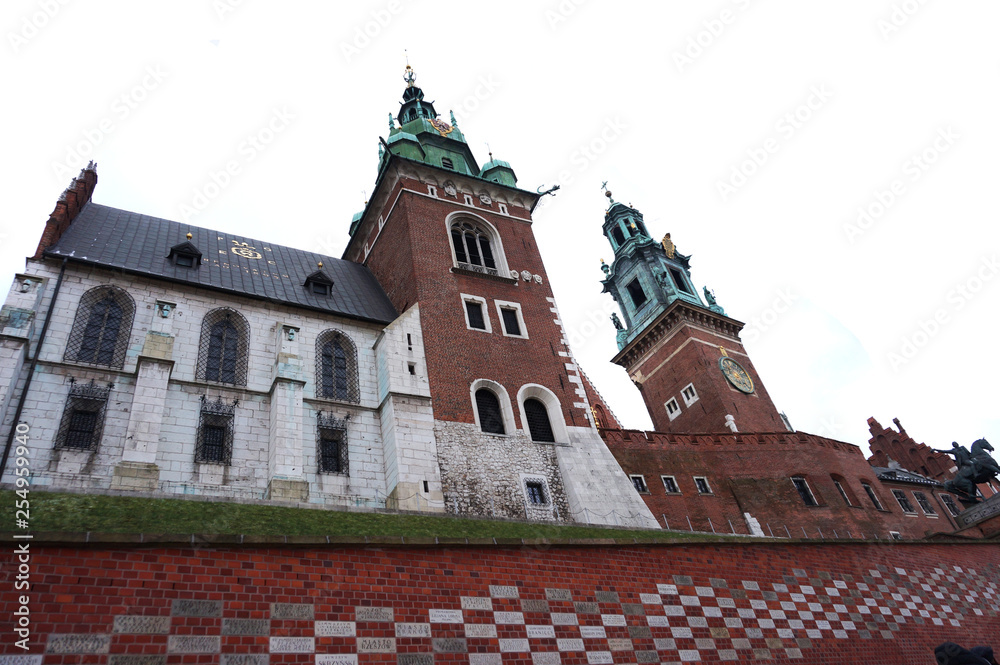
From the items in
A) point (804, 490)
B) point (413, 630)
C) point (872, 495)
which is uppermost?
point (804, 490)

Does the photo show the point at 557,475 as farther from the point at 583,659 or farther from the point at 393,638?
the point at 393,638

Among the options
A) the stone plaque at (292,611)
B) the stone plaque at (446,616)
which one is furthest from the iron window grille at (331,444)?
the stone plaque at (292,611)

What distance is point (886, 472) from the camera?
137 feet

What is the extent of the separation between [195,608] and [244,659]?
97 cm

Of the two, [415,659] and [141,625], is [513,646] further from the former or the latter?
[141,625]

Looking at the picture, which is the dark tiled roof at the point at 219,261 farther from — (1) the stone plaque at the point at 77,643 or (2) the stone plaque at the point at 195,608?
(1) the stone plaque at the point at 77,643

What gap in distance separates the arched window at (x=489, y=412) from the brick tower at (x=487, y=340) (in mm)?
45

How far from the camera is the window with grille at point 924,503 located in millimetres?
39094

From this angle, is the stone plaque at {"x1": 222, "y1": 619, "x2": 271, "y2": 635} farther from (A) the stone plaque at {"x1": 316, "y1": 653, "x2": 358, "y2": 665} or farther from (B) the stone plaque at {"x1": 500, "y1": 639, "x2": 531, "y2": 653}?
(B) the stone plaque at {"x1": 500, "y1": 639, "x2": 531, "y2": 653}

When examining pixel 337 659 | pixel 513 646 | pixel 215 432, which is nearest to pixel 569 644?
pixel 513 646

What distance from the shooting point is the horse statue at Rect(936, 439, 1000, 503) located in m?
28.2

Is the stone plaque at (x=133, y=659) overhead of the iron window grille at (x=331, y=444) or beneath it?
beneath

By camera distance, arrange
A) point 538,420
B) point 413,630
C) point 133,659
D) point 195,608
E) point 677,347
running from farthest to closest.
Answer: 1. point 677,347
2. point 538,420
3. point 413,630
4. point 195,608
5. point 133,659

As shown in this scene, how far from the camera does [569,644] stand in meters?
11.2
